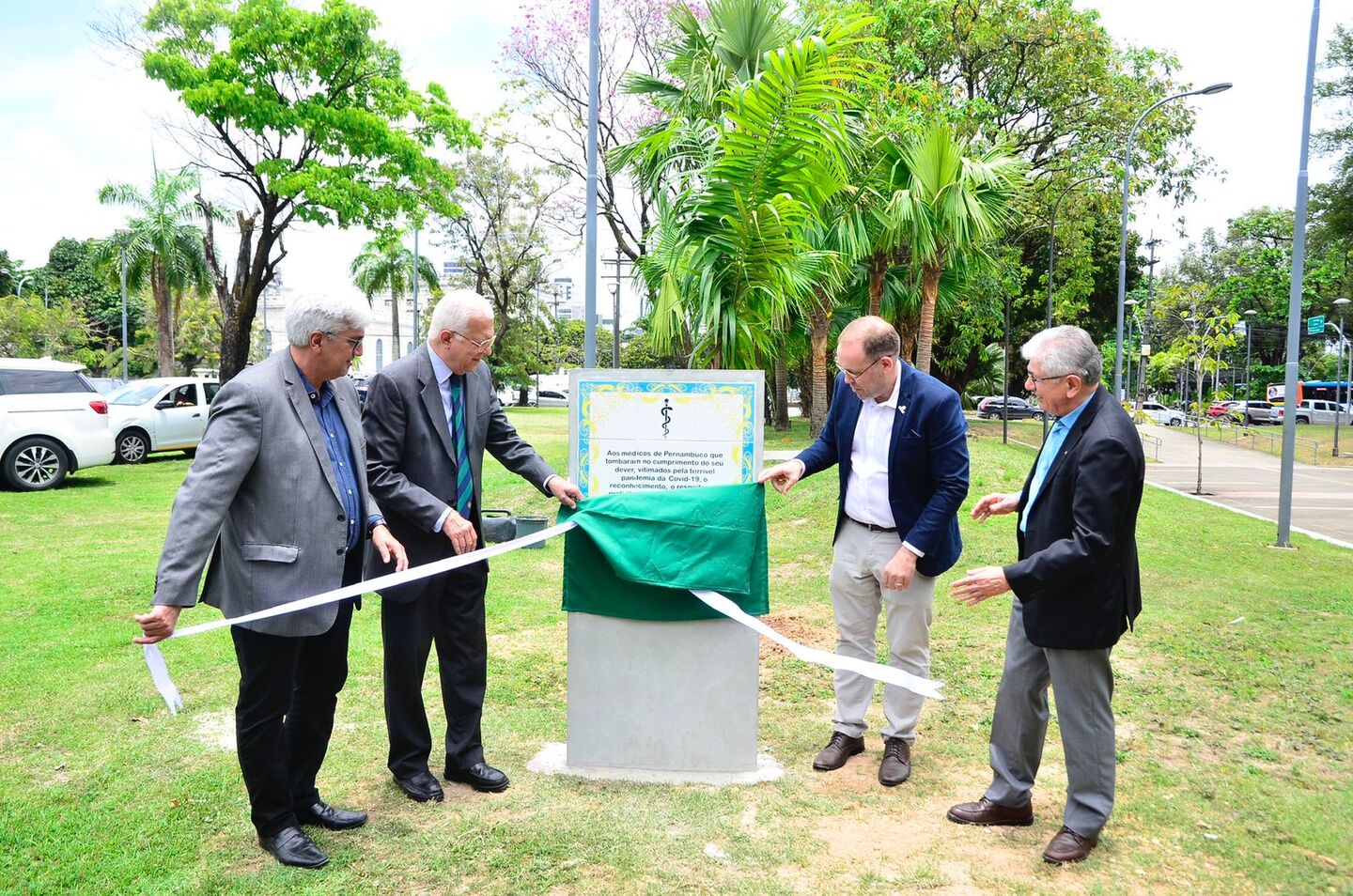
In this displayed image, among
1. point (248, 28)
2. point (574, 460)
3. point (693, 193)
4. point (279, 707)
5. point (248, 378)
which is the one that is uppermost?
point (248, 28)

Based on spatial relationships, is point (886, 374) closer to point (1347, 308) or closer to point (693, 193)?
point (693, 193)

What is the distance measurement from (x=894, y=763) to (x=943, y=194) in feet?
34.0

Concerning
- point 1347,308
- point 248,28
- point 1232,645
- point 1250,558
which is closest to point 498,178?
point 248,28

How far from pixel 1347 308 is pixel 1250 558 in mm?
55213

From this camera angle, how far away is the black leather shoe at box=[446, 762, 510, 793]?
403cm

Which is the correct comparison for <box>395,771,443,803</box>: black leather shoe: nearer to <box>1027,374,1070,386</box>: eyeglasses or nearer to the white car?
<box>1027,374,1070,386</box>: eyeglasses

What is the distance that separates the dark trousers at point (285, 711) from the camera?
10.7ft

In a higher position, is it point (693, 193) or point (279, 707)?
point (693, 193)

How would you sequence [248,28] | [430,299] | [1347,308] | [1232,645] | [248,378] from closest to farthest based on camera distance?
[248,378] → [1232,645] → [248,28] → [1347,308] → [430,299]

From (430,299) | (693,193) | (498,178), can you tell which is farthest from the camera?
(430,299)

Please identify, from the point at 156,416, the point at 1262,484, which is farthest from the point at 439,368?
the point at 1262,484

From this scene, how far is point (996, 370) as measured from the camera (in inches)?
1641

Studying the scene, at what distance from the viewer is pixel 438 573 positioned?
3924mm

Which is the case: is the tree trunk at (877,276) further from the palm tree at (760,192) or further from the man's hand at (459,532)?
the man's hand at (459,532)
